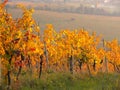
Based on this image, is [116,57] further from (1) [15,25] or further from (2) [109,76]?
(1) [15,25]

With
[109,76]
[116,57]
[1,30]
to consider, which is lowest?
[116,57]

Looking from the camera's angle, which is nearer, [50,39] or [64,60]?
[50,39]

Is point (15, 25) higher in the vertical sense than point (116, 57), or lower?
higher

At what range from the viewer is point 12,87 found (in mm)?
20625

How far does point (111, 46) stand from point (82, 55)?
1288cm

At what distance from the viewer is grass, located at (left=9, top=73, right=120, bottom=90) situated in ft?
72.6

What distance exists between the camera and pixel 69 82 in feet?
79.9

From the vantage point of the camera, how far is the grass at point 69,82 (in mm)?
22125

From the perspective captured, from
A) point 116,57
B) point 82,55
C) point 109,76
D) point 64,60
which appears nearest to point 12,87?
point 109,76

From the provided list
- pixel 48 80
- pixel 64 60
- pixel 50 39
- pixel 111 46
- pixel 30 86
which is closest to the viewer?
pixel 30 86

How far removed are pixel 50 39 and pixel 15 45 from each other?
9776 millimetres

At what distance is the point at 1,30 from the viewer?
64.2 ft

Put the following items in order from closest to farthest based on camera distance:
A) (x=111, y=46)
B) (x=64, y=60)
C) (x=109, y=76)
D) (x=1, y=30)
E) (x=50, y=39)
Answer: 1. (x=1, y=30)
2. (x=109, y=76)
3. (x=50, y=39)
4. (x=64, y=60)
5. (x=111, y=46)

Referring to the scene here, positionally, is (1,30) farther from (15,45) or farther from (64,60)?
(64,60)
